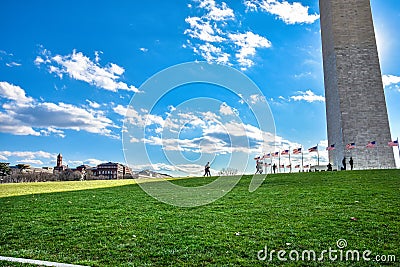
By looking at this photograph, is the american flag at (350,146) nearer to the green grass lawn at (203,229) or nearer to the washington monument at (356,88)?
the washington monument at (356,88)

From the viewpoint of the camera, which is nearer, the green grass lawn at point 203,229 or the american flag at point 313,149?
the green grass lawn at point 203,229

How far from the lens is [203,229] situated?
10.9m

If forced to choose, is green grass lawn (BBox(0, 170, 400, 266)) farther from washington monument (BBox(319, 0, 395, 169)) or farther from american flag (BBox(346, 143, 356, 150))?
washington monument (BBox(319, 0, 395, 169))

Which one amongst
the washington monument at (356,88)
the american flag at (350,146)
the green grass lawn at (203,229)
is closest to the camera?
the green grass lawn at (203,229)

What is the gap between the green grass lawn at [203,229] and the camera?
27.8ft

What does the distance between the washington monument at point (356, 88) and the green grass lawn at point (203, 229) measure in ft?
109

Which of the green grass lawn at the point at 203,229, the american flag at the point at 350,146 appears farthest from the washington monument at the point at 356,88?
the green grass lawn at the point at 203,229

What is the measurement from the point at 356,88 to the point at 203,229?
45013 millimetres

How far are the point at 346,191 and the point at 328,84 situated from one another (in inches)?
1539

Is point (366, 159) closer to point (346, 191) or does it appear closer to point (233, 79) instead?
point (346, 191)

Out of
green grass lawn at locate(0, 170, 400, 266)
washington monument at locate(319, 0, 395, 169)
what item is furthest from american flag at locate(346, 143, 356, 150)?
green grass lawn at locate(0, 170, 400, 266)

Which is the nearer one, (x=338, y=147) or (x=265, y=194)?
(x=265, y=194)

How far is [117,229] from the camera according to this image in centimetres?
1127

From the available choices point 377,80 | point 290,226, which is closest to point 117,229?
point 290,226
